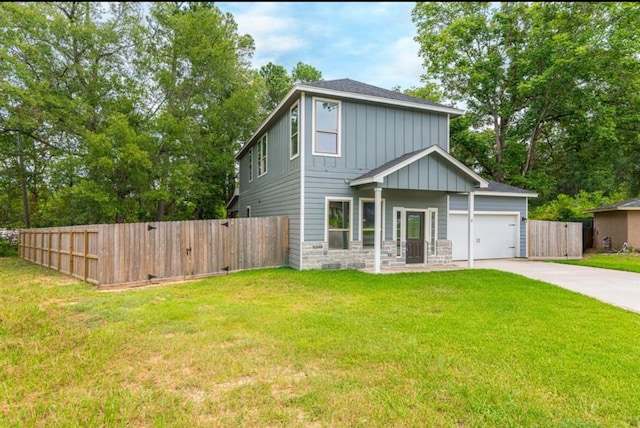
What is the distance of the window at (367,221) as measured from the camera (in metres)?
10.1

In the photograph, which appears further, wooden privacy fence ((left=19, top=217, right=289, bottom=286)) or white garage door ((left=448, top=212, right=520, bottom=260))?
white garage door ((left=448, top=212, right=520, bottom=260))

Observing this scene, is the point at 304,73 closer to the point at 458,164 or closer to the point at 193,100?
the point at 193,100

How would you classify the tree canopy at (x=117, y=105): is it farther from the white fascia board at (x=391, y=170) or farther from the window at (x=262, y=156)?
the white fascia board at (x=391, y=170)

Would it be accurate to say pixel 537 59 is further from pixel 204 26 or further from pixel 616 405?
pixel 616 405

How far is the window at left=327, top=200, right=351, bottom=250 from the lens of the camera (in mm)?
9867

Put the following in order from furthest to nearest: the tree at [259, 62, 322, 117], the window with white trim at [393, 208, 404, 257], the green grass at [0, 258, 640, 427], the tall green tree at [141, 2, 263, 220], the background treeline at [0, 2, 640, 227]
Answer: the tree at [259, 62, 322, 117], the tall green tree at [141, 2, 263, 220], the background treeline at [0, 2, 640, 227], the window with white trim at [393, 208, 404, 257], the green grass at [0, 258, 640, 427]

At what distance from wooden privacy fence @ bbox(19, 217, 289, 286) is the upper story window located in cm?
255

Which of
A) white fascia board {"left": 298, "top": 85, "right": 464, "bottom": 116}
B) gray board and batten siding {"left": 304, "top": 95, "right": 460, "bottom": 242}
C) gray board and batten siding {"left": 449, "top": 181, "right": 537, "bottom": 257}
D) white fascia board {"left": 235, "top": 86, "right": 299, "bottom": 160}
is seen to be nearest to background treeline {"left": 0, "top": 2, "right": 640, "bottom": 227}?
white fascia board {"left": 235, "top": 86, "right": 299, "bottom": 160}

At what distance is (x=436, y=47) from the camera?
20188mm

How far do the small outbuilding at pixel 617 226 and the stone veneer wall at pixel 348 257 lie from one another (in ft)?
34.8

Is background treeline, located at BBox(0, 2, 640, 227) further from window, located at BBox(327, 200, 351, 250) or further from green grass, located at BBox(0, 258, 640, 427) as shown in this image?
green grass, located at BBox(0, 258, 640, 427)

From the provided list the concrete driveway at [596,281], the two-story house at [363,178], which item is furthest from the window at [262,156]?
the concrete driveway at [596,281]

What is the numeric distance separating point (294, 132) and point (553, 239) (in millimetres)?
11386

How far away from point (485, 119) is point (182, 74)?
1848 centimetres
